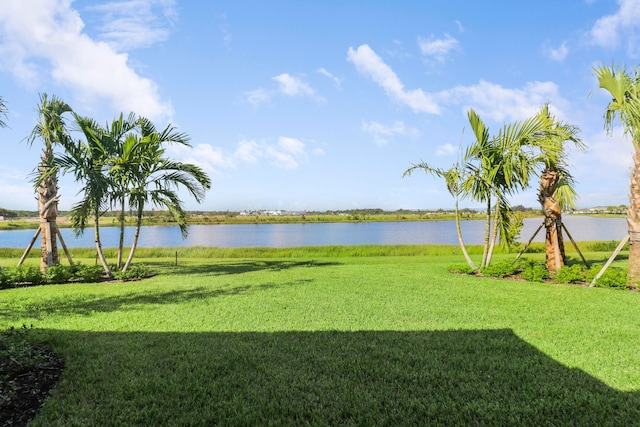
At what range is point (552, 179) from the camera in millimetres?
10703

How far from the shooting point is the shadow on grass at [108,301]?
6391 mm

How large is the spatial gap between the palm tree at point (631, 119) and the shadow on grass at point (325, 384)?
6671 millimetres

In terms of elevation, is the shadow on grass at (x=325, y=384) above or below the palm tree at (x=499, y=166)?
below

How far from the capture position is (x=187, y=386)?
3361 millimetres

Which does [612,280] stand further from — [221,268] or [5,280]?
[5,280]

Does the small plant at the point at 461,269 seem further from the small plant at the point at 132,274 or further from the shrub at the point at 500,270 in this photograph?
the small plant at the point at 132,274

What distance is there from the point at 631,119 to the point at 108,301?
12.7 metres

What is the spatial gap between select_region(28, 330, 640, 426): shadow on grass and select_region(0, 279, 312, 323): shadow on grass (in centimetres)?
204

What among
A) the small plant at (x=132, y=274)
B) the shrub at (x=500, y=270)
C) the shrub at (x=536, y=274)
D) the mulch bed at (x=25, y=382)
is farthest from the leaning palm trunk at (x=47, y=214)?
the shrub at (x=536, y=274)

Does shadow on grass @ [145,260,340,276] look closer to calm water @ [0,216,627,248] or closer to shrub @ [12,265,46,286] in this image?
shrub @ [12,265,46,286]

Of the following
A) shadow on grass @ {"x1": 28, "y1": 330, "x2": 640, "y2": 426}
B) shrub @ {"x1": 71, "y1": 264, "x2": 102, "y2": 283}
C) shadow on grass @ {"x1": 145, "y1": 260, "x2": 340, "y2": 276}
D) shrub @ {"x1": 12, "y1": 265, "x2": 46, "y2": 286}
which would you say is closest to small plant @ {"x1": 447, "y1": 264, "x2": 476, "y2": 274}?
shadow on grass @ {"x1": 145, "y1": 260, "x2": 340, "y2": 276}

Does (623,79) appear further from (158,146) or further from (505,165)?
(158,146)

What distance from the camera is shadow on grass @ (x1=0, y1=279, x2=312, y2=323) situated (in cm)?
639

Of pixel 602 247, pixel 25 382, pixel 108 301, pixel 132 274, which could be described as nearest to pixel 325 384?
pixel 25 382
